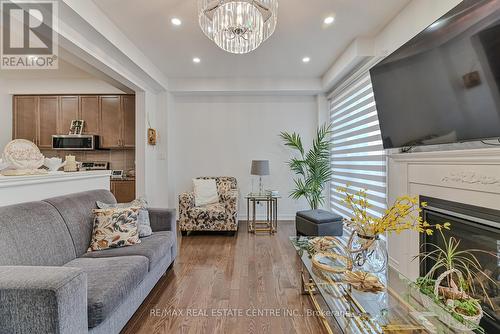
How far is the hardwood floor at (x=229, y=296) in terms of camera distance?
75.0 inches

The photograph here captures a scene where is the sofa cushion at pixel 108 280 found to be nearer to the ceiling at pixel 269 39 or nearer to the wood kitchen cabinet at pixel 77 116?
the ceiling at pixel 269 39

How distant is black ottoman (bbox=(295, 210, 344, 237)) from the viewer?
3.29 m

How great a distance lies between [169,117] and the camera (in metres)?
Result: 4.97

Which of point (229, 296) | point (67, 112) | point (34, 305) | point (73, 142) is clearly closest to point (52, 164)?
point (34, 305)

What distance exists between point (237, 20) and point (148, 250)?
206cm

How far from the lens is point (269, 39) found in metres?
3.26

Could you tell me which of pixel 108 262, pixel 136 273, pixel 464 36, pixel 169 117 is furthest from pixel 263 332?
pixel 169 117

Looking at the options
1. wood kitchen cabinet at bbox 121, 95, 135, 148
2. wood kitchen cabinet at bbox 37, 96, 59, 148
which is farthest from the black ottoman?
wood kitchen cabinet at bbox 37, 96, 59, 148

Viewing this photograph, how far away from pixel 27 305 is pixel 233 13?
2.24 m

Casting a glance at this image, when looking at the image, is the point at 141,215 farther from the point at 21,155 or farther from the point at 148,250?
the point at 21,155

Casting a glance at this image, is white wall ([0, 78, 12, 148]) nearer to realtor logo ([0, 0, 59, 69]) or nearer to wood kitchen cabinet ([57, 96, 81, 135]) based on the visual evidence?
wood kitchen cabinet ([57, 96, 81, 135])

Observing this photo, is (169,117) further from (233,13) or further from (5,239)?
(5,239)

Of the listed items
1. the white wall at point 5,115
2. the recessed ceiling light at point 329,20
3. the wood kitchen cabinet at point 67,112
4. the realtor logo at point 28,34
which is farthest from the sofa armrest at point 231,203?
the white wall at point 5,115

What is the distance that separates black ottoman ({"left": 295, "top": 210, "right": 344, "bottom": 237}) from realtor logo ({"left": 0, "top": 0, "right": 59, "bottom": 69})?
3487mm
